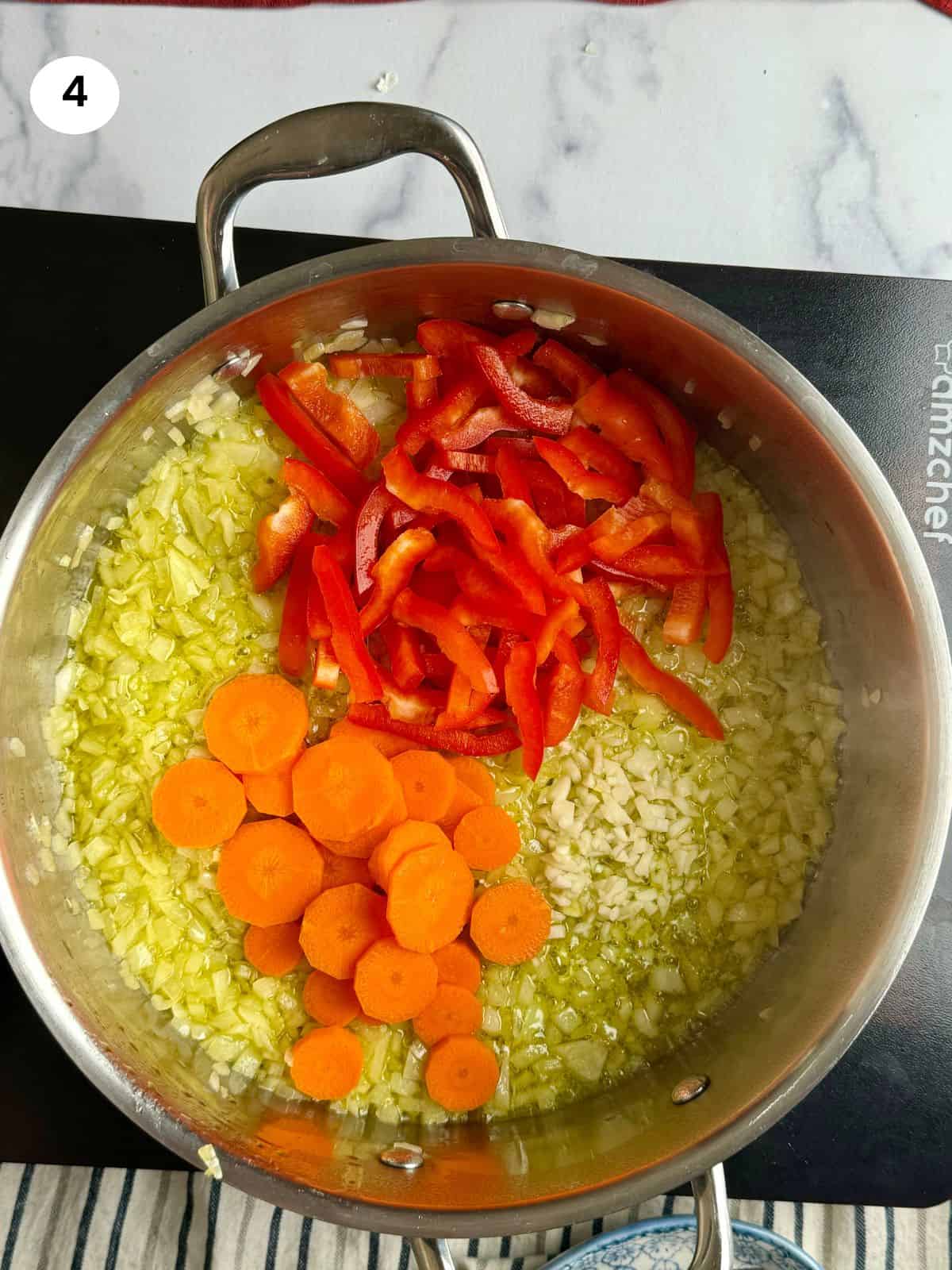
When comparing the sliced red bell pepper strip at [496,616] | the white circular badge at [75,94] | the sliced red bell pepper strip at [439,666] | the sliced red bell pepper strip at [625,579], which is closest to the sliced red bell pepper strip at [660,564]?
the sliced red bell pepper strip at [625,579]

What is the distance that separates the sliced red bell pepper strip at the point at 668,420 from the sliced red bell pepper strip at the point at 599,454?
0.07 metres

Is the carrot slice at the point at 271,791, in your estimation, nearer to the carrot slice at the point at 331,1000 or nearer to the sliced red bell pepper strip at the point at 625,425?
the carrot slice at the point at 331,1000

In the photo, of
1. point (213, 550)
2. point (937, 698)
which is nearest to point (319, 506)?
point (213, 550)

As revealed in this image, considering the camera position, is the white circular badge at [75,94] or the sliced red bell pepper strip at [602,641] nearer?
the sliced red bell pepper strip at [602,641]

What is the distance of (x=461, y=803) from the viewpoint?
1.38 metres

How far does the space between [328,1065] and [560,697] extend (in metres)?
0.55

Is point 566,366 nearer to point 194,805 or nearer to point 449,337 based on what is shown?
point 449,337

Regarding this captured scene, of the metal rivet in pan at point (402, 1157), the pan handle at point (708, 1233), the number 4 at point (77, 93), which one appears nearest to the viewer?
the pan handle at point (708, 1233)

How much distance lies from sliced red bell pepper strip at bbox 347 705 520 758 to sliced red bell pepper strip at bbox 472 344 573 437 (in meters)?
0.40

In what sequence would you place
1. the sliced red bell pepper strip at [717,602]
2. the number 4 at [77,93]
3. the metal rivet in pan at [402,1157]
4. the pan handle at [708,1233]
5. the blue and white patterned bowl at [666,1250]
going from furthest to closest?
the number 4 at [77,93], the blue and white patterned bowl at [666,1250], the sliced red bell pepper strip at [717,602], the metal rivet in pan at [402,1157], the pan handle at [708,1233]

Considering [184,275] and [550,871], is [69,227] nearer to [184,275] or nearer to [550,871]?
[184,275]

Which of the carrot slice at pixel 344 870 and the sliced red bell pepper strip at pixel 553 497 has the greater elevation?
the sliced red bell pepper strip at pixel 553 497

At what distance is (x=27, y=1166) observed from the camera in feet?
5.16

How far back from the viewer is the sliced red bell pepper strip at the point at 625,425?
1395mm
